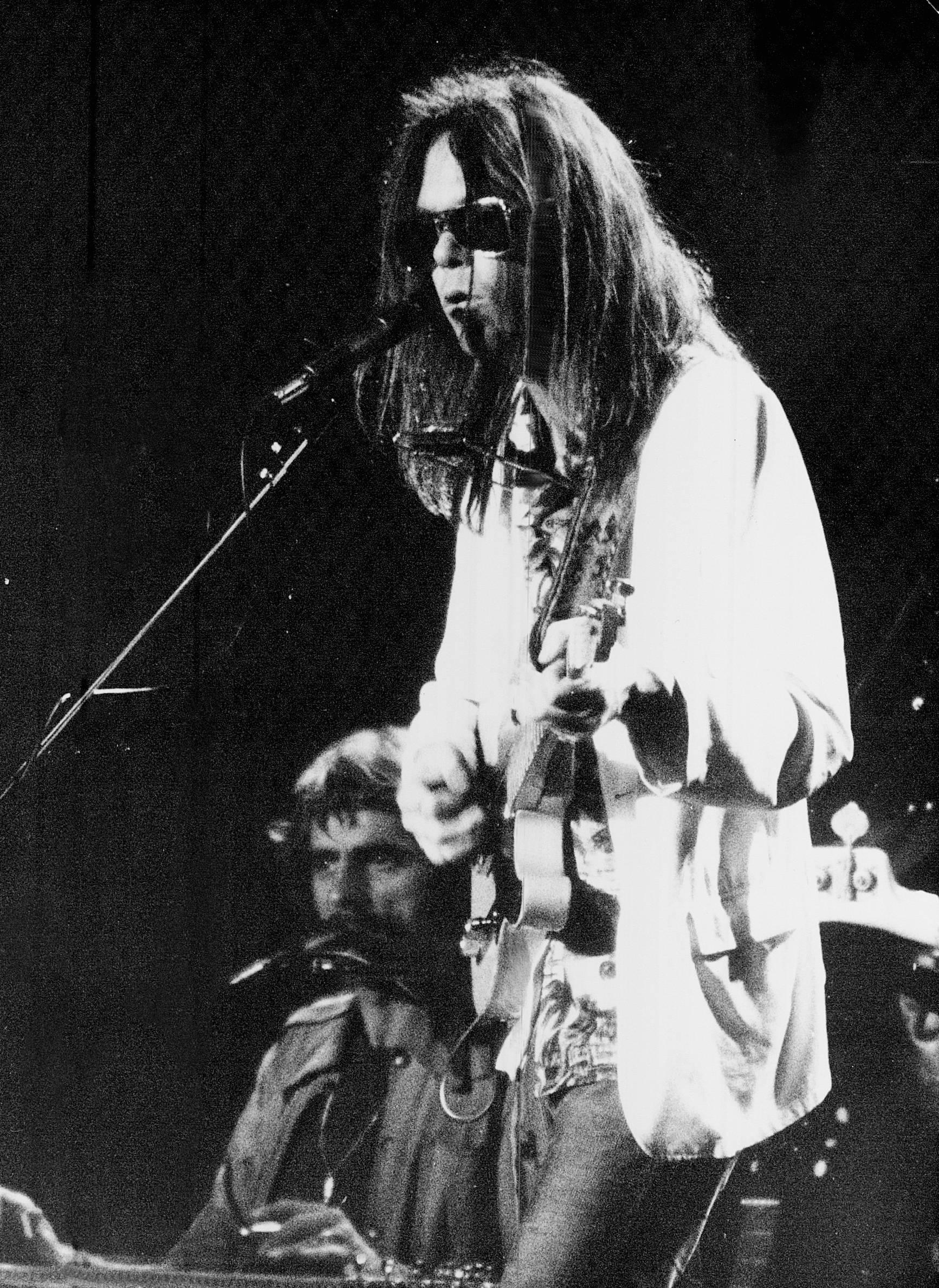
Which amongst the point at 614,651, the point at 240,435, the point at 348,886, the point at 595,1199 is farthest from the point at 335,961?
the point at 240,435

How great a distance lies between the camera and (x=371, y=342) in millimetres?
2576

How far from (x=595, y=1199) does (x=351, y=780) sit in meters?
0.86

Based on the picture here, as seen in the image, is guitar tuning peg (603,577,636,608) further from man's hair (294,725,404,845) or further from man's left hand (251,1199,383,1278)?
man's left hand (251,1199,383,1278)

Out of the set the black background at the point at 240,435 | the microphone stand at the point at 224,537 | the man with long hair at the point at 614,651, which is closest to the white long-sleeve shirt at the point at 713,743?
the man with long hair at the point at 614,651

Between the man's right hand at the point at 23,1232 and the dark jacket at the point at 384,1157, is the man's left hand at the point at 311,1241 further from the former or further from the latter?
the man's right hand at the point at 23,1232

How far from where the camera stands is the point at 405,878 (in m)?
2.49

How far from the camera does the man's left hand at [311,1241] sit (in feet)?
8.00

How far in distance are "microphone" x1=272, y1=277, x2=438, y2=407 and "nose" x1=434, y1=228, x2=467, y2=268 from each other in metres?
0.05

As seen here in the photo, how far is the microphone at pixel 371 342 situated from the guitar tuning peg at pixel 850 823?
121cm

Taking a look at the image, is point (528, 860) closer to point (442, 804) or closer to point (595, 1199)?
point (442, 804)

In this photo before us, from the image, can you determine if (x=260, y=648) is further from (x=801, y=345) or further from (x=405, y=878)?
(x=801, y=345)

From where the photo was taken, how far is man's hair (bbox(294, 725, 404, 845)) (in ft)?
8.25

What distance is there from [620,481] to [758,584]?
0.30 meters

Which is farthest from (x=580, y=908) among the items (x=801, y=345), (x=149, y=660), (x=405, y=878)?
(x=801, y=345)
